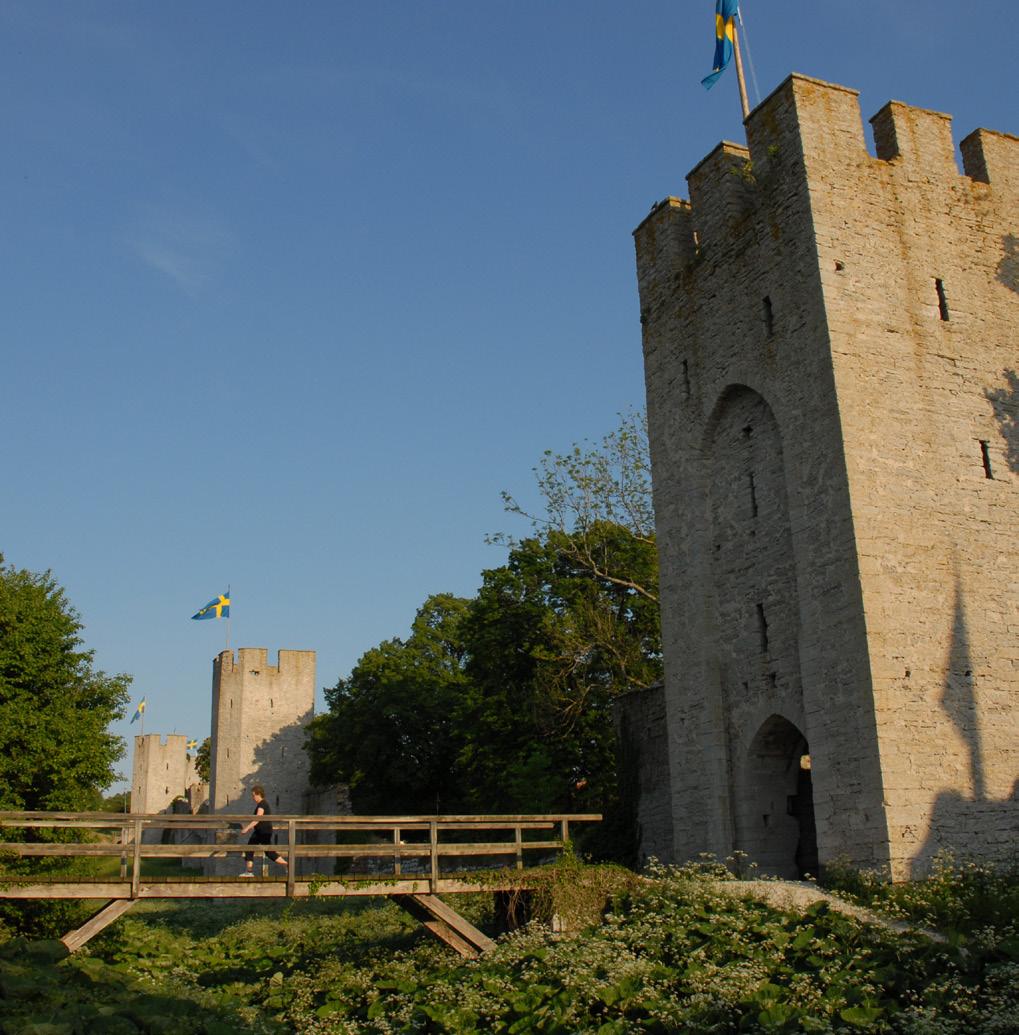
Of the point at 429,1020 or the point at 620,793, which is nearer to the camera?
the point at 429,1020

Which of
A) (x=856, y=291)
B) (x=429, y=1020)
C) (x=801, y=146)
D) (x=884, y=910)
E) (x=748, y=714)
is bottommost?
(x=429, y=1020)

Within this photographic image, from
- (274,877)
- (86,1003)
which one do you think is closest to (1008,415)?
(274,877)

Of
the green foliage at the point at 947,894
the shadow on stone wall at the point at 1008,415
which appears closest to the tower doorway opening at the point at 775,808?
the green foliage at the point at 947,894

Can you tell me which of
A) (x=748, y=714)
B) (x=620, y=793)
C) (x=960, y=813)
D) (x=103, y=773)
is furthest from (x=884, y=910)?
(x=103, y=773)

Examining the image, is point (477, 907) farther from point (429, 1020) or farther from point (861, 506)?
point (861, 506)

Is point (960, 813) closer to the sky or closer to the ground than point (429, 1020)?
closer to the sky

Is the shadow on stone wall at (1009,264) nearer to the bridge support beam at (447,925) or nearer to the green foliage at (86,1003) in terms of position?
the bridge support beam at (447,925)

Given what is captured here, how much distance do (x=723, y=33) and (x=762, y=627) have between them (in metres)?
9.66

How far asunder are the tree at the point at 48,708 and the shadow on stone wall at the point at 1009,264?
14.4 m

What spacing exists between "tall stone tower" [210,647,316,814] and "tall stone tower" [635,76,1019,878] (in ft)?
97.3

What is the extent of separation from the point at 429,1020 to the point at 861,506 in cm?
770

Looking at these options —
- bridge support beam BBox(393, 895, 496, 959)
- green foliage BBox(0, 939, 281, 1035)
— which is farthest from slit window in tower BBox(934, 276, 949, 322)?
green foliage BBox(0, 939, 281, 1035)

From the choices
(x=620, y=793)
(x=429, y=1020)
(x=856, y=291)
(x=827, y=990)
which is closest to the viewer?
(x=827, y=990)

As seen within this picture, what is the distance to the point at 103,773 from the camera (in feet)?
54.5
